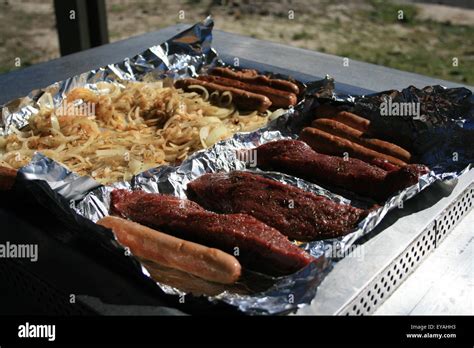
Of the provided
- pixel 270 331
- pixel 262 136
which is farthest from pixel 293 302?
pixel 262 136

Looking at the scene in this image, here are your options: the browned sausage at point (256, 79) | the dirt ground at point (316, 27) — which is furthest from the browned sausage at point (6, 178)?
the dirt ground at point (316, 27)

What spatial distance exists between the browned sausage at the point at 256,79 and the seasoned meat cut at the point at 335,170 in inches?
41.1

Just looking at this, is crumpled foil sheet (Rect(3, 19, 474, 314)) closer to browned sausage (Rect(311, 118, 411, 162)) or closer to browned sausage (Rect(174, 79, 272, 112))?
browned sausage (Rect(311, 118, 411, 162))

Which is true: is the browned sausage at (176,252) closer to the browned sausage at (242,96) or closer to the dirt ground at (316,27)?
the browned sausage at (242,96)

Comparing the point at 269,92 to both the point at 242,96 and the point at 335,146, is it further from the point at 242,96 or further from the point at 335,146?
the point at 335,146

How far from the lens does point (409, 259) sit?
3.33 meters

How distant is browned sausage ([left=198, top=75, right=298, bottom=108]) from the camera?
5195 mm

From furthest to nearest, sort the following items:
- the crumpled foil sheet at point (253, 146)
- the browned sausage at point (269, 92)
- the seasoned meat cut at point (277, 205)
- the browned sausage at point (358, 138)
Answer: the browned sausage at point (269, 92), the browned sausage at point (358, 138), the seasoned meat cut at point (277, 205), the crumpled foil sheet at point (253, 146)

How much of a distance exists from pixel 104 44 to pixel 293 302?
5.35 meters

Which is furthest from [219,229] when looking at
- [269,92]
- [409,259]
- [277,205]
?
[269,92]

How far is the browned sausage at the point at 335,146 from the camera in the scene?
433 centimetres

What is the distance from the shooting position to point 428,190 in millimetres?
3713

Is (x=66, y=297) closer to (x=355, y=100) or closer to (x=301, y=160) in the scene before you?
(x=301, y=160)

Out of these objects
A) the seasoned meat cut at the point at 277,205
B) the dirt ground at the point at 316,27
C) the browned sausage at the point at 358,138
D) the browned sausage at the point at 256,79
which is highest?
the browned sausage at the point at 256,79
